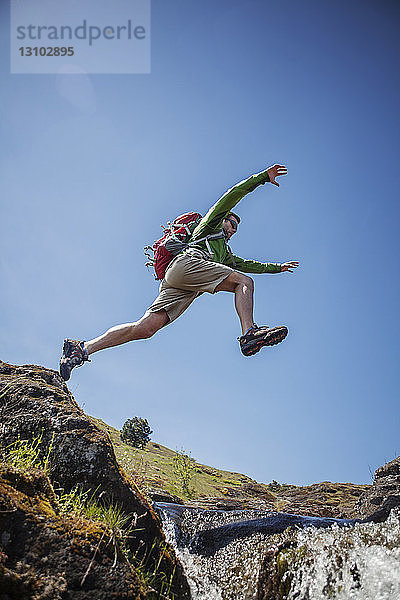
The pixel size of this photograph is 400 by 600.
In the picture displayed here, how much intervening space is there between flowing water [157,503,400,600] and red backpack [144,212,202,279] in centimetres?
371

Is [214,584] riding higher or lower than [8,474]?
lower

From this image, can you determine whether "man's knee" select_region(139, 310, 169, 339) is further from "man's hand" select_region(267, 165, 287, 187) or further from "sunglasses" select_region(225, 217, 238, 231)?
"man's hand" select_region(267, 165, 287, 187)

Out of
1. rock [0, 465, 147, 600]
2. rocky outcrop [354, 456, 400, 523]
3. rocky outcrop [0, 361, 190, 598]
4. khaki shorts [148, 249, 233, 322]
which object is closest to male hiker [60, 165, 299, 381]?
khaki shorts [148, 249, 233, 322]

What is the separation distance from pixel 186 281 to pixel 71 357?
1981 millimetres

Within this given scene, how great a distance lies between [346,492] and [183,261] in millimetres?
11166

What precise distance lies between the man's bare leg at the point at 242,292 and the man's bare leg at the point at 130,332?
1.05 metres

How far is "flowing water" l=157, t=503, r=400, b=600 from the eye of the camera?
305 cm

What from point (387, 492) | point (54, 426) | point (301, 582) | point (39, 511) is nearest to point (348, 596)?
point (301, 582)

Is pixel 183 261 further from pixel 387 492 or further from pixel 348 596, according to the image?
pixel 387 492

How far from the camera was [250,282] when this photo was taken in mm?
5676

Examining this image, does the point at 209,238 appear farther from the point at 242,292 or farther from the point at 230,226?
the point at 242,292

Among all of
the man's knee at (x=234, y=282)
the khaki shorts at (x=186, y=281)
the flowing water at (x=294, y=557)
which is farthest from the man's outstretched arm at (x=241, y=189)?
the flowing water at (x=294, y=557)

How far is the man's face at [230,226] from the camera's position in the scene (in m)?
6.52

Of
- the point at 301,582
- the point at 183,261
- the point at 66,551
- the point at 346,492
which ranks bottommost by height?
the point at 346,492
